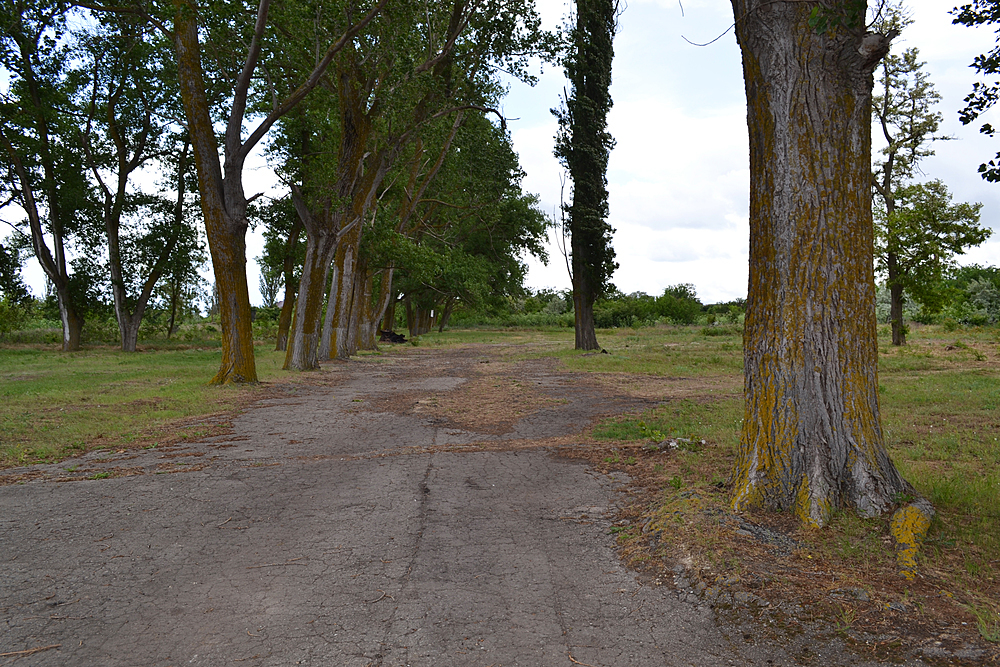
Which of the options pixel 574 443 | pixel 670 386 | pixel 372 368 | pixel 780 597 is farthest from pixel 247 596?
pixel 372 368

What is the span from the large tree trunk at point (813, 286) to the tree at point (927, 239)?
24.2 metres

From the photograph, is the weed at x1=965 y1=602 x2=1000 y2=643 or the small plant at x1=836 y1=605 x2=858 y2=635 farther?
the small plant at x1=836 y1=605 x2=858 y2=635

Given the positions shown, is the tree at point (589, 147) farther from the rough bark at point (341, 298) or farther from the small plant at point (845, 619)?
the small plant at point (845, 619)

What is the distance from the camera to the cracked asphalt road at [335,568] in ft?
9.66

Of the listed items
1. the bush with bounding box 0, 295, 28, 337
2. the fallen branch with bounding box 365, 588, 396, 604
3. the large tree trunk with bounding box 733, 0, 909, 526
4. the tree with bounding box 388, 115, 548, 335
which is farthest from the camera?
the bush with bounding box 0, 295, 28, 337

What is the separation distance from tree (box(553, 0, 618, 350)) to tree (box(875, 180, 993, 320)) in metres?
10.6

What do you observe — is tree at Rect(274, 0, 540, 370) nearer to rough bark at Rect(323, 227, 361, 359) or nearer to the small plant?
rough bark at Rect(323, 227, 361, 359)

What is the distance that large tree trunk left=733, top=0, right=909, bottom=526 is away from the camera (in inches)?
161

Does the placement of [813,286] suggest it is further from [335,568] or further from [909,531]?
[335,568]

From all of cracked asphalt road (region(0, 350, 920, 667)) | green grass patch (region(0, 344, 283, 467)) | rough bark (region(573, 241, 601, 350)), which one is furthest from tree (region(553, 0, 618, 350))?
cracked asphalt road (region(0, 350, 920, 667))

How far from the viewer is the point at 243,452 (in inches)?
283

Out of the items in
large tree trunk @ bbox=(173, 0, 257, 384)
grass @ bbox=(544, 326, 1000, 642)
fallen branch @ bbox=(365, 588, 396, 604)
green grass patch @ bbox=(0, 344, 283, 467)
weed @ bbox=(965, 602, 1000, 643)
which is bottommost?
fallen branch @ bbox=(365, 588, 396, 604)

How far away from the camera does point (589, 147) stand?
2569cm

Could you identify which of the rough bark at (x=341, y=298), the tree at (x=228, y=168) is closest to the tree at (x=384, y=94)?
the rough bark at (x=341, y=298)
